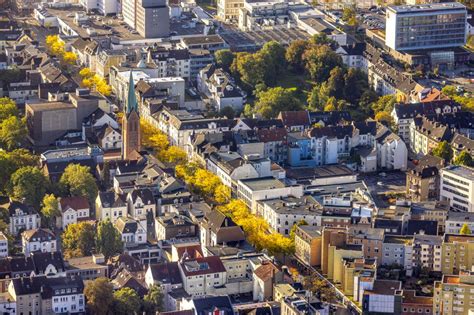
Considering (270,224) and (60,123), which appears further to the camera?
(60,123)

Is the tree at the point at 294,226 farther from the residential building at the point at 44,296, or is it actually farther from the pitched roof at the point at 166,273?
the residential building at the point at 44,296

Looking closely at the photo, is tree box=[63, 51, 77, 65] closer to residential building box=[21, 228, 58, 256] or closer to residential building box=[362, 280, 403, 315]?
residential building box=[21, 228, 58, 256]

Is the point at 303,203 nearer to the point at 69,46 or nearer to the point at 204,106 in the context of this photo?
the point at 204,106

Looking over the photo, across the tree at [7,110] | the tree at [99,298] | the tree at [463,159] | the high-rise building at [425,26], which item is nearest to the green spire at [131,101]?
the tree at [7,110]

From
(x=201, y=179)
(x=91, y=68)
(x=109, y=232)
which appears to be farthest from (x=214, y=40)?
(x=109, y=232)

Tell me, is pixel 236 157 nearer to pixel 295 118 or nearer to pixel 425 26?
pixel 295 118

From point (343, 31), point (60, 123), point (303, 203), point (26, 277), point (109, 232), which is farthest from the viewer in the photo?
point (343, 31)

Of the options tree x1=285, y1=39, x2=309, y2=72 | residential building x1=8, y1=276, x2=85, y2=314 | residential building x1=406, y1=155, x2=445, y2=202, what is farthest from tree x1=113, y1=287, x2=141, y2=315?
tree x1=285, y1=39, x2=309, y2=72
